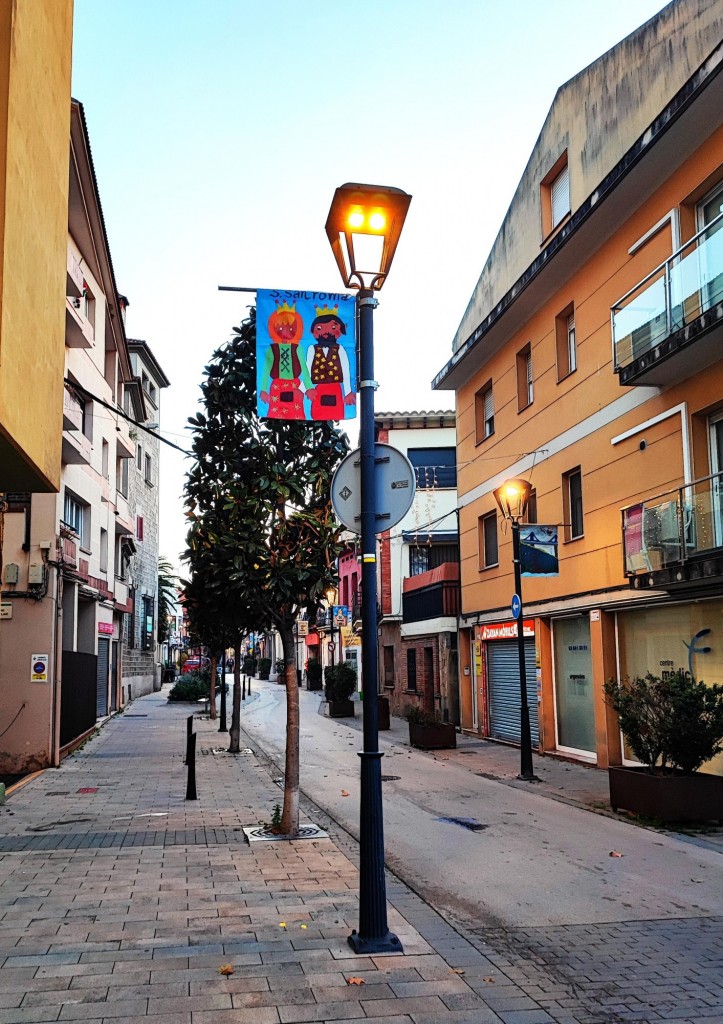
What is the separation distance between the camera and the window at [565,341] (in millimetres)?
18156

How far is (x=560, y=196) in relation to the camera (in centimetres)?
1864

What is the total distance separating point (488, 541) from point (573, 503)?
5053 millimetres

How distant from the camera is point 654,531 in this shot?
44.1 feet

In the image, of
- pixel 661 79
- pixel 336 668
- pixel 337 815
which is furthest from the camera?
pixel 336 668

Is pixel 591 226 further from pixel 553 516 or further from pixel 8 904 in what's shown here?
pixel 8 904

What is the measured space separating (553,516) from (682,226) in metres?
6.35

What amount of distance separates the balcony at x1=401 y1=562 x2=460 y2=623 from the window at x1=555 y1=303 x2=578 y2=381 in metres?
8.56

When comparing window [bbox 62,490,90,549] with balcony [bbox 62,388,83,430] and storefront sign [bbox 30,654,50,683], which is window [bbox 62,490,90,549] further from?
storefront sign [bbox 30,654,50,683]

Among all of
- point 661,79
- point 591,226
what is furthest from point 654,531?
point 661,79

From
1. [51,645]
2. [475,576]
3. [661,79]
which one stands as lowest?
[51,645]

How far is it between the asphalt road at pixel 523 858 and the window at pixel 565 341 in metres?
8.26

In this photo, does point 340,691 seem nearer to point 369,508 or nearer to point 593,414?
point 593,414

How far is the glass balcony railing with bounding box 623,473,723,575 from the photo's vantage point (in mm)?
12102

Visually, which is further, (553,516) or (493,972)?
(553,516)
